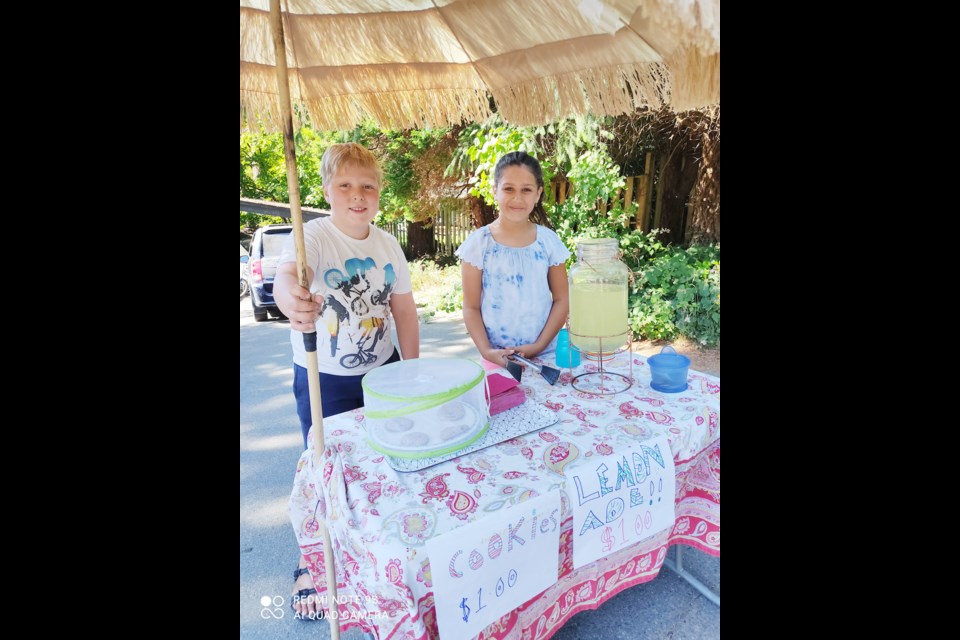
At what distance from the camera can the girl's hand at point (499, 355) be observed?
207 centimetres

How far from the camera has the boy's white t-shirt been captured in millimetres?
1960

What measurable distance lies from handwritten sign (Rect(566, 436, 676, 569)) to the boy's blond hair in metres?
1.38

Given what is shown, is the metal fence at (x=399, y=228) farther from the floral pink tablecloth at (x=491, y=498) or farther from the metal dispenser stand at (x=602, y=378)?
the floral pink tablecloth at (x=491, y=498)

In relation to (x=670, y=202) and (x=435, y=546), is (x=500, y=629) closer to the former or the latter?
(x=435, y=546)

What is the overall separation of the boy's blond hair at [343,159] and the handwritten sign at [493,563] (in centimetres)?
141

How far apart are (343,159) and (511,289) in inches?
35.3

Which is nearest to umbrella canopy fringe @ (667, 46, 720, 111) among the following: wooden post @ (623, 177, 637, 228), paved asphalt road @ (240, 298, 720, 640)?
paved asphalt road @ (240, 298, 720, 640)

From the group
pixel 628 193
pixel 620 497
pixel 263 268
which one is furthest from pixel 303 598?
pixel 263 268

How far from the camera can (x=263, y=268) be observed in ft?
26.8

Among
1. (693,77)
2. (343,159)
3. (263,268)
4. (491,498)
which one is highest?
(693,77)

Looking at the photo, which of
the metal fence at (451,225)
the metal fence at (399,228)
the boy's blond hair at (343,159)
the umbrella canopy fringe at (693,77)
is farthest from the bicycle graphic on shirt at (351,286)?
the metal fence at (399,228)

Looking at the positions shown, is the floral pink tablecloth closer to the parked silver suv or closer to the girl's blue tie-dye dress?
the girl's blue tie-dye dress

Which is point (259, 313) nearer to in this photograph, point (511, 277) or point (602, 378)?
point (511, 277)
